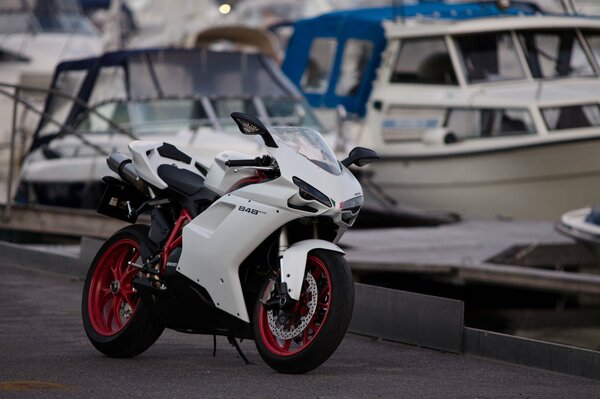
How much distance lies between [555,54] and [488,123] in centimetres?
183

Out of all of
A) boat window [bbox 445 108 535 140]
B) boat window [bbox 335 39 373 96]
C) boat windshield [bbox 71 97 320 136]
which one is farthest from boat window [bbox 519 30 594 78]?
boat windshield [bbox 71 97 320 136]

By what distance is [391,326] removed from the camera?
948 cm

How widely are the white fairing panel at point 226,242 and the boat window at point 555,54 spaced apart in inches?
589

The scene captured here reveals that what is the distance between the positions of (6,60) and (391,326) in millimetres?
22758

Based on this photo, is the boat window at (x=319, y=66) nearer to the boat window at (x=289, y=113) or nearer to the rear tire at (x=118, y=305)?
the boat window at (x=289, y=113)

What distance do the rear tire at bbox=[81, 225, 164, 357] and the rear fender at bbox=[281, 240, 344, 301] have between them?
102 cm

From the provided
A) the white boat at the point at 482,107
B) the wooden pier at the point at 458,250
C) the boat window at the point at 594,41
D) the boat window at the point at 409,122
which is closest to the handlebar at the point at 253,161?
the wooden pier at the point at 458,250

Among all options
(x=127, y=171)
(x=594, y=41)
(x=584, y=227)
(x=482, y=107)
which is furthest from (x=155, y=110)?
(x=127, y=171)

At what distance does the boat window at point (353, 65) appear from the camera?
24.2 metres

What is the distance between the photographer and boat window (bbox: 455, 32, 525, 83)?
73.4ft

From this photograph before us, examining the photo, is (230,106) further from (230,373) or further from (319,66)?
(230,373)

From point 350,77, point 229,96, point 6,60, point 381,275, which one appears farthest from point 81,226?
point 6,60

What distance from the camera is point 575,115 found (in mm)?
21031

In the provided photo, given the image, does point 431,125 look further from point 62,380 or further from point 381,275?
point 62,380
